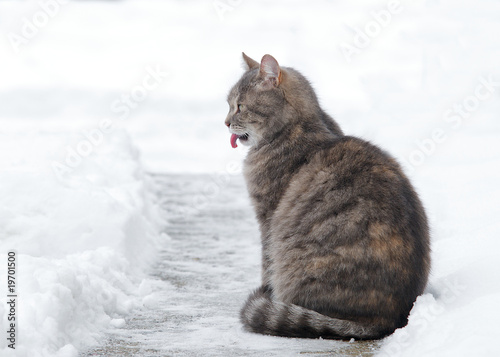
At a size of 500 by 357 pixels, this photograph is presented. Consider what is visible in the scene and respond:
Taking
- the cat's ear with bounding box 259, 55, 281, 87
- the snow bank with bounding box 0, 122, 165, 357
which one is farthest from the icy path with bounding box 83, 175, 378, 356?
the cat's ear with bounding box 259, 55, 281, 87

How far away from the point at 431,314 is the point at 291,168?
1289mm

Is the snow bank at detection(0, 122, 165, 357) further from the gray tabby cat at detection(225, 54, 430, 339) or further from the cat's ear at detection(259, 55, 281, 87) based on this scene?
the cat's ear at detection(259, 55, 281, 87)

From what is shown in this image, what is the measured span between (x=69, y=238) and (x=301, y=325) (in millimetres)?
2152

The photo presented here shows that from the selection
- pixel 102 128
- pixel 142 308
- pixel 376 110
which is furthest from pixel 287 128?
pixel 376 110

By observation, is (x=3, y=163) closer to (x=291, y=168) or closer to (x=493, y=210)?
(x=291, y=168)

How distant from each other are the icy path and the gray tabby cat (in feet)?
0.41

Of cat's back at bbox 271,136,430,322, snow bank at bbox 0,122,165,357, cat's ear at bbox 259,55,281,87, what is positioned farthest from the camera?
cat's ear at bbox 259,55,281,87

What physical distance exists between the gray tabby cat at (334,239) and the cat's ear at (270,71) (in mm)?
351

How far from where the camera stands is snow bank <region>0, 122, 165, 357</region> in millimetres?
3148

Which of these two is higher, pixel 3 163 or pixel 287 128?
pixel 3 163

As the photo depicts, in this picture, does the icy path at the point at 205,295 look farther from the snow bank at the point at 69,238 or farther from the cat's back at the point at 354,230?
the cat's back at the point at 354,230

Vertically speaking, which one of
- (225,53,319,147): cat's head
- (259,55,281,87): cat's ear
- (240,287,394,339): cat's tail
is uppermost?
(259,55,281,87): cat's ear

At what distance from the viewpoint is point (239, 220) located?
7453mm

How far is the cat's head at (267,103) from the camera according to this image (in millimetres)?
4172
